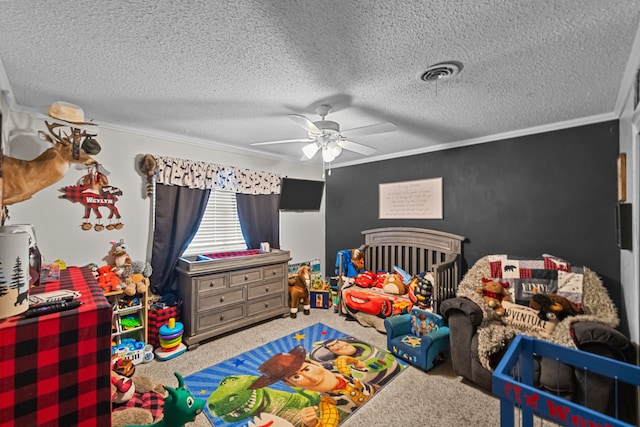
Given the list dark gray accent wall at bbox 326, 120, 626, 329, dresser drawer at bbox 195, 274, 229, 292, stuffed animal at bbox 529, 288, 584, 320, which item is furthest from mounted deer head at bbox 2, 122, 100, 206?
stuffed animal at bbox 529, 288, 584, 320

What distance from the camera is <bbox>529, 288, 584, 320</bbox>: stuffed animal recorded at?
2.25 m

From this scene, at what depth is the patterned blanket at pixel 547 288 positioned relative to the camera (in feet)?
7.05

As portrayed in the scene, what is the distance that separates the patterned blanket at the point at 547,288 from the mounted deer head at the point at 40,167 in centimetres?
338

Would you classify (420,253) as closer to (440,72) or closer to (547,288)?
(547,288)

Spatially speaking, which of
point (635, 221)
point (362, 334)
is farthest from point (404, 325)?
point (635, 221)

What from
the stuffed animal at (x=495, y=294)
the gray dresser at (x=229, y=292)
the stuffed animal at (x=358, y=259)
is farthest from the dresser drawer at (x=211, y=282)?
the stuffed animal at (x=495, y=294)

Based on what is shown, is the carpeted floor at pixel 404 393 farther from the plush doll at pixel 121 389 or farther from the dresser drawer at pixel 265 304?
the plush doll at pixel 121 389

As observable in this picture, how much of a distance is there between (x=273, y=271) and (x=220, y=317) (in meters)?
0.85

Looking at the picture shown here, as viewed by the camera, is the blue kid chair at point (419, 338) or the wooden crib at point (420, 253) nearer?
the blue kid chair at point (419, 338)

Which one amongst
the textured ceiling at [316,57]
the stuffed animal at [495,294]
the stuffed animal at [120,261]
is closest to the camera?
the textured ceiling at [316,57]

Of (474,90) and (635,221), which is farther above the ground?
(474,90)

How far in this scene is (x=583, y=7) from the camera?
1205 millimetres

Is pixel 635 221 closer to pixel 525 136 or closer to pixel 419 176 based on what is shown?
pixel 525 136

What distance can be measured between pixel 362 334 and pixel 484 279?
1.49 meters
